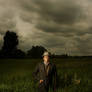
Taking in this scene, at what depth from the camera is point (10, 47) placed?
58562 millimetres

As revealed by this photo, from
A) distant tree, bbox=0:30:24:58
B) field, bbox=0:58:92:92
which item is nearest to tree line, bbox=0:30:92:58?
distant tree, bbox=0:30:24:58

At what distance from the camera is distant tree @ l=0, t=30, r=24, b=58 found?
56.5 meters

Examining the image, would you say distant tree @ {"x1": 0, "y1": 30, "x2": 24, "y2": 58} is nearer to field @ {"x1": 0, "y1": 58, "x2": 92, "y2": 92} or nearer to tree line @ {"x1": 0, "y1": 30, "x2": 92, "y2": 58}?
tree line @ {"x1": 0, "y1": 30, "x2": 92, "y2": 58}

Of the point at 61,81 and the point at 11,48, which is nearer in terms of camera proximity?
the point at 61,81

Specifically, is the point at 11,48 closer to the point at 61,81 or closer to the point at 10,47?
the point at 10,47

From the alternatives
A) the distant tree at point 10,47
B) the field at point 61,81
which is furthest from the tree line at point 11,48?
the field at point 61,81

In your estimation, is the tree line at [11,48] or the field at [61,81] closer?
the field at [61,81]

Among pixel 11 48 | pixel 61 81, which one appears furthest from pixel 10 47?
pixel 61 81

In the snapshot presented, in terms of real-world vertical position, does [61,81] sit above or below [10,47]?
below

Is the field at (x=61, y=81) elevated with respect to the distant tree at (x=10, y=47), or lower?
lower

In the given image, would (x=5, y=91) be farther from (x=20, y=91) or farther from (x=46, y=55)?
(x=46, y=55)

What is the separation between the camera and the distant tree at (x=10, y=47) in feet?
185

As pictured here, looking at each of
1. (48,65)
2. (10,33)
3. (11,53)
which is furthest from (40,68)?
(10,33)

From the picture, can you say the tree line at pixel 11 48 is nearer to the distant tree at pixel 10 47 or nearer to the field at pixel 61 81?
the distant tree at pixel 10 47
